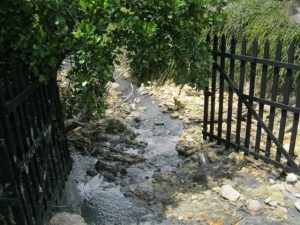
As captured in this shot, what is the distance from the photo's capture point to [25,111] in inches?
127

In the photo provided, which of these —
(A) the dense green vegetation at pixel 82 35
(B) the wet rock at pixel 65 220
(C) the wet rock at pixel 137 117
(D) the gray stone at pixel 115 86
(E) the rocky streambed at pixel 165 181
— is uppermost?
(A) the dense green vegetation at pixel 82 35

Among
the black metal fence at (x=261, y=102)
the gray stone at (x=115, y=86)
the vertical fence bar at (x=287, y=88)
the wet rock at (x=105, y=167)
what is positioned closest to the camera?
the vertical fence bar at (x=287, y=88)

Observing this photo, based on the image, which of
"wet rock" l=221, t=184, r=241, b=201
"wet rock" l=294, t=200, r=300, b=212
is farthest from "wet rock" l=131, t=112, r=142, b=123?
"wet rock" l=294, t=200, r=300, b=212

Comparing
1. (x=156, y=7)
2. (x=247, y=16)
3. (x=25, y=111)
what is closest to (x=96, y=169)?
(x=25, y=111)

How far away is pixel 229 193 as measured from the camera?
4.16 m

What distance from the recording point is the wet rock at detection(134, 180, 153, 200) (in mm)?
4266

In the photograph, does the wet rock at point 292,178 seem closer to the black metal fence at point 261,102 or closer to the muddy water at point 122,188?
the black metal fence at point 261,102

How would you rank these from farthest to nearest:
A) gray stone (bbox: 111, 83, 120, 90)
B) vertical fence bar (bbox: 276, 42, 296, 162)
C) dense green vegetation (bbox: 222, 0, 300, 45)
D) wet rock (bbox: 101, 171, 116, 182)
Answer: gray stone (bbox: 111, 83, 120, 90)
dense green vegetation (bbox: 222, 0, 300, 45)
wet rock (bbox: 101, 171, 116, 182)
vertical fence bar (bbox: 276, 42, 296, 162)

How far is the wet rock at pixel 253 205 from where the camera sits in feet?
12.8

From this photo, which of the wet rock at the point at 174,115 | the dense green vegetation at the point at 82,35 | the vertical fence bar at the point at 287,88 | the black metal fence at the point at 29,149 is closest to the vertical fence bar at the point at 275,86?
the vertical fence bar at the point at 287,88

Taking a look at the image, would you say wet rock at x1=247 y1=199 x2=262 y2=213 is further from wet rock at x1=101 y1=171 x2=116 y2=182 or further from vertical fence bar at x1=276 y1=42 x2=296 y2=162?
wet rock at x1=101 y1=171 x2=116 y2=182

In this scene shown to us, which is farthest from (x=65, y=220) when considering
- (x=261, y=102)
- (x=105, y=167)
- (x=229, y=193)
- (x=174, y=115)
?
(x=174, y=115)

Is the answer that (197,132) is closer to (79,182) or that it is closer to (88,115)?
(88,115)

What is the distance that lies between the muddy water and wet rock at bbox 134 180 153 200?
0.28ft
